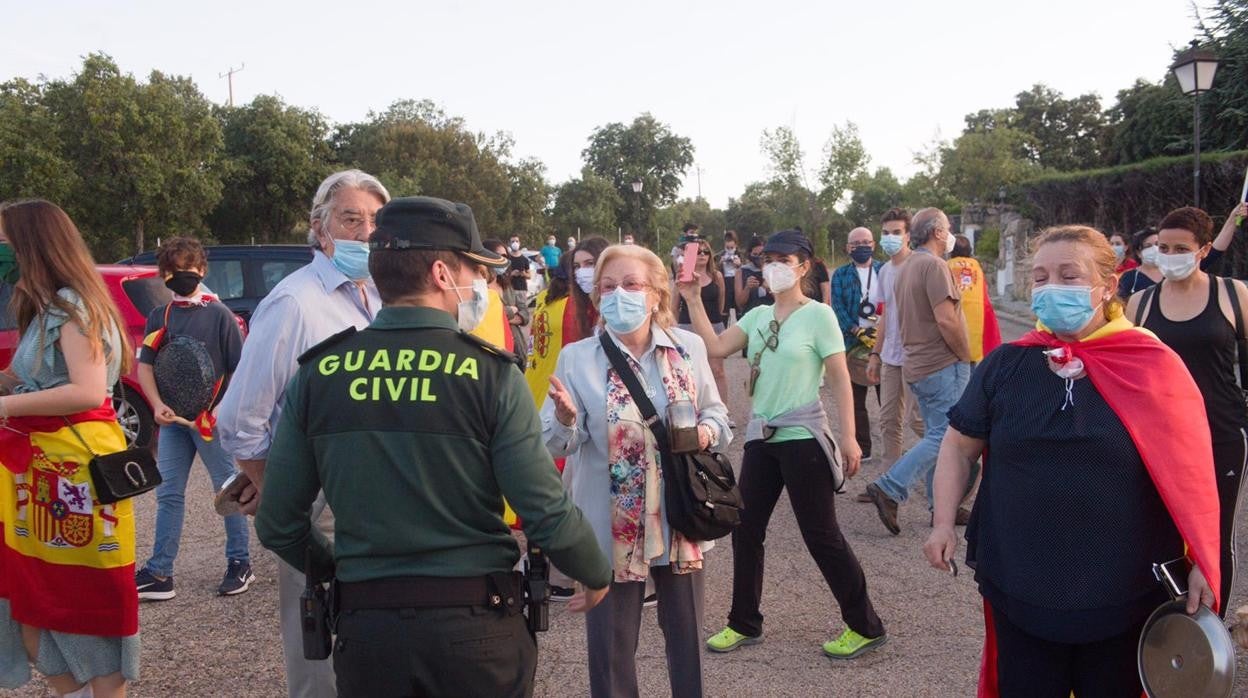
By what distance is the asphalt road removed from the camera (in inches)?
166

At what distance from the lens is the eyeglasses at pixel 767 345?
4.62 metres

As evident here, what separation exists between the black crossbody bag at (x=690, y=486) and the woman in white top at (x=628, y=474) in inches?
1.4

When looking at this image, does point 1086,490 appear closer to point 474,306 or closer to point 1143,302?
point 474,306

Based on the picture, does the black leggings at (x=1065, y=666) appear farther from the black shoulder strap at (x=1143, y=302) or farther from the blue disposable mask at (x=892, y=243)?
the blue disposable mask at (x=892, y=243)

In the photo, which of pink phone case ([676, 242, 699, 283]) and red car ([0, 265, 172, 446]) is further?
red car ([0, 265, 172, 446])

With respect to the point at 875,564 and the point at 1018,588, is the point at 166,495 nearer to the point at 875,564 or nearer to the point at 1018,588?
the point at 875,564

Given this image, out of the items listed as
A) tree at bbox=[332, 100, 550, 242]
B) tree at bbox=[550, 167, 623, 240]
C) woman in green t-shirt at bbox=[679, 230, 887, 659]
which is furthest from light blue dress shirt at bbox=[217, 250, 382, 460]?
tree at bbox=[550, 167, 623, 240]

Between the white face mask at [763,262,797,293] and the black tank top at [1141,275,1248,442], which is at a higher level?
the white face mask at [763,262,797,293]

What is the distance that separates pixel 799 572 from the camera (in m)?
5.64

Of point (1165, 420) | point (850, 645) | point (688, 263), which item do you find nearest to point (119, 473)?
point (688, 263)

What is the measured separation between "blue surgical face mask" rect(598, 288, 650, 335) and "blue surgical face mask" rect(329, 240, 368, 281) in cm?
83

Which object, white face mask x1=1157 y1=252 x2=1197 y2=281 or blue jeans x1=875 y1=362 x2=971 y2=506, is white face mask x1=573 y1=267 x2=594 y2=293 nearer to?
blue jeans x1=875 y1=362 x2=971 y2=506

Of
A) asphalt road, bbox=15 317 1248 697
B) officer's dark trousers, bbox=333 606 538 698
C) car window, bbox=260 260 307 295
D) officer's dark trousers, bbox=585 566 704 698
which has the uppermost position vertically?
car window, bbox=260 260 307 295

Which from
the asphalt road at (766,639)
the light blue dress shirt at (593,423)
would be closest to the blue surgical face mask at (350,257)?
the light blue dress shirt at (593,423)
